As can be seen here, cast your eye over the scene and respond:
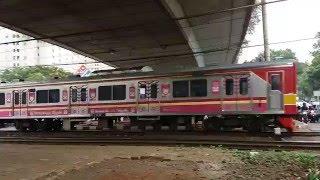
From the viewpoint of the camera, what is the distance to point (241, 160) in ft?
41.1

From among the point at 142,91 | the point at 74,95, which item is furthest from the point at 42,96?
the point at 142,91

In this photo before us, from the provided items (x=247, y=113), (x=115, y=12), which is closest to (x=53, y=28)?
(x=115, y=12)

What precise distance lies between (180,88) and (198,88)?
3.13 feet

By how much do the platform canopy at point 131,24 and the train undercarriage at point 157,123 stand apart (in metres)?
4.87

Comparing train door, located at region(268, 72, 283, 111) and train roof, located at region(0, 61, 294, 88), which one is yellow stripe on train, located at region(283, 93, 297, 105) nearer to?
train door, located at region(268, 72, 283, 111)

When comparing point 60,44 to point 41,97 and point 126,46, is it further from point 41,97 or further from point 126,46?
point 41,97

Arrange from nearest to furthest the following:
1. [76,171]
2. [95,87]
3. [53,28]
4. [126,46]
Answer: [76,171] < [95,87] < [53,28] < [126,46]

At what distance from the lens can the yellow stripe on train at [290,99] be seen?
65.3ft

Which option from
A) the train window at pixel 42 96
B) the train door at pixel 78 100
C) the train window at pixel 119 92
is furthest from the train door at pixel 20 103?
the train window at pixel 119 92

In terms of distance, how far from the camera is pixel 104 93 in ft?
79.9

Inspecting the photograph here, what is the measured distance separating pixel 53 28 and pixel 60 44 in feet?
18.8

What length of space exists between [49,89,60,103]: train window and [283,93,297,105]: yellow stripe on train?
12.5 m

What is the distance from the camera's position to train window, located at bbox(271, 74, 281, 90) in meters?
20.1

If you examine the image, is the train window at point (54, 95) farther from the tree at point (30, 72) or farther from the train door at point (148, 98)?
the tree at point (30, 72)
